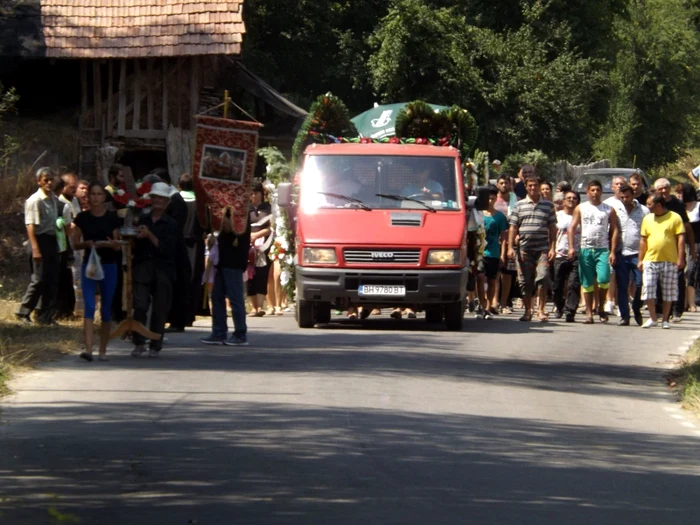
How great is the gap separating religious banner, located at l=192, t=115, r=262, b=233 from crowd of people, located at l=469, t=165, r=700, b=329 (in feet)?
11.0

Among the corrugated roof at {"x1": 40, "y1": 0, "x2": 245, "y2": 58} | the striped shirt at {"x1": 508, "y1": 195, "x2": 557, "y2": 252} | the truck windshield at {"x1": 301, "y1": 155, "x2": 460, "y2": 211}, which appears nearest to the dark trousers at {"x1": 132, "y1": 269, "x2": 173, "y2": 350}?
the truck windshield at {"x1": 301, "y1": 155, "x2": 460, "y2": 211}

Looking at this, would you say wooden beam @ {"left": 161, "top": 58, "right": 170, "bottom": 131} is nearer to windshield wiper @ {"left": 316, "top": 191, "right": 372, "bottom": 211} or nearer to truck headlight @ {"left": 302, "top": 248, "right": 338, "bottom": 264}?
windshield wiper @ {"left": 316, "top": 191, "right": 372, "bottom": 211}

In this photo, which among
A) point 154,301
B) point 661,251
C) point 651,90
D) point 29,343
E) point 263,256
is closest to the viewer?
point 154,301

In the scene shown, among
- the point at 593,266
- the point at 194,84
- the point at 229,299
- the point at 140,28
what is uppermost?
the point at 140,28

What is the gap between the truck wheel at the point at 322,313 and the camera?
18972 millimetres

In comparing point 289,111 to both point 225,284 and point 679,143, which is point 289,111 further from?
point 679,143

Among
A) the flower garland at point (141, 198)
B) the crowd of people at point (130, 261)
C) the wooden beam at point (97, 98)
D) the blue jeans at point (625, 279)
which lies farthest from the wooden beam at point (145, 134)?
the flower garland at point (141, 198)

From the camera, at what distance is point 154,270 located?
577 inches

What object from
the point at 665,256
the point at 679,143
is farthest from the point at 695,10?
the point at 679,143

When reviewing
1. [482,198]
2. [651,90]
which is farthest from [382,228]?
[651,90]

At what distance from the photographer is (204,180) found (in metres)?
17.5

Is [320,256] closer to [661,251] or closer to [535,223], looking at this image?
[535,223]

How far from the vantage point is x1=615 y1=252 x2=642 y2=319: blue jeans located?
20531 millimetres

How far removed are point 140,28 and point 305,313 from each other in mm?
16429
